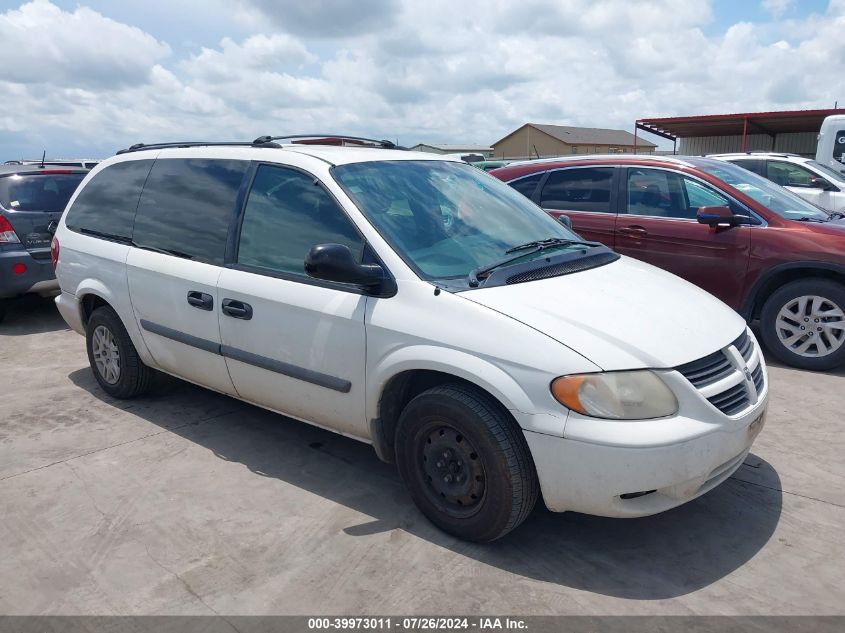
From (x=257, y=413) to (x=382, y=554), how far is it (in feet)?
6.60

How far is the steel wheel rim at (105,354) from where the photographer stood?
16.0 ft

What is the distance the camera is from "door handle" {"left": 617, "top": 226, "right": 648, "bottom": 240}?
632 centimetres

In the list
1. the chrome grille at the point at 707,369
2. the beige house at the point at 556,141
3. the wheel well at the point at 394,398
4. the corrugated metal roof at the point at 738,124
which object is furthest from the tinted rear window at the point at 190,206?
the beige house at the point at 556,141

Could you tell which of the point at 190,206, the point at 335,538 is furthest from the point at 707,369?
the point at 190,206

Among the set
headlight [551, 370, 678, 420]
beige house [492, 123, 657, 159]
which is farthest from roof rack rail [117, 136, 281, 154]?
beige house [492, 123, 657, 159]

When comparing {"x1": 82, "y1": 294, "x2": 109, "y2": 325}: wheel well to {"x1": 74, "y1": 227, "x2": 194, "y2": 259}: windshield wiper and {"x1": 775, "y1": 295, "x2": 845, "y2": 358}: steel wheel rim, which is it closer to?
{"x1": 74, "y1": 227, "x2": 194, "y2": 259}: windshield wiper

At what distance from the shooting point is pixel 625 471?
267cm

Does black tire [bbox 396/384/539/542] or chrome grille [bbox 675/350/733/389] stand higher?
chrome grille [bbox 675/350/733/389]

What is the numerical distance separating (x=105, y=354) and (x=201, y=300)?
146 centimetres

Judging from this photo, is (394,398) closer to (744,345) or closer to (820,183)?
(744,345)

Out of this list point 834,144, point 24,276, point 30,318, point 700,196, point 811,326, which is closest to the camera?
point 811,326

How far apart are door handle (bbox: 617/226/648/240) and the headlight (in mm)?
3894

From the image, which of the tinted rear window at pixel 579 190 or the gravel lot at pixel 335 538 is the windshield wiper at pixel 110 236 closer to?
the gravel lot at pixel 335 538

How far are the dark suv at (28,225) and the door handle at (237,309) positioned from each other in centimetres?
429
